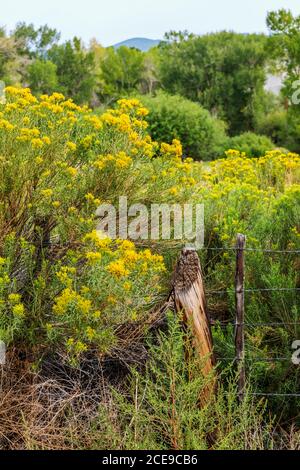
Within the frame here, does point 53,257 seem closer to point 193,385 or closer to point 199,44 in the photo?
point 193,385

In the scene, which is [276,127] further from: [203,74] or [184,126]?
[184,126]

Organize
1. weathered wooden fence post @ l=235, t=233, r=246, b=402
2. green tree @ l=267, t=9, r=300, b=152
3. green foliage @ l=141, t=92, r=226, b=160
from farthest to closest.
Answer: green tree @ l=267, t=9, r=300, b=152 < green foliage @ l=141, t=92, r=226, b=160 < weathered wooden fence post @ l=235, t=233, r=246, b=402

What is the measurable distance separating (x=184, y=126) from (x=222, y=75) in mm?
13907

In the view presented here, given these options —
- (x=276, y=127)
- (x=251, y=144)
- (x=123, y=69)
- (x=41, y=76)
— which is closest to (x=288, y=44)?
(x=251, y=144)

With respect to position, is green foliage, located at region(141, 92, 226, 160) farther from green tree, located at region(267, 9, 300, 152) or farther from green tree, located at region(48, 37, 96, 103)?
green tree, located at region(48, 37, 96, 103)

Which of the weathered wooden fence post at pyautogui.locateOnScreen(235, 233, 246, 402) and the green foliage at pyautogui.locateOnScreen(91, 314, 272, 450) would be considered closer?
the green foliage at pyautogui.locateOnScreen(91, 314, 272, 450)

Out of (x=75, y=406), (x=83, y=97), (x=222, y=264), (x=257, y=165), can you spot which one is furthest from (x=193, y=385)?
(x=83, y=97)

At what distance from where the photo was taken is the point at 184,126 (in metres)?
24.2

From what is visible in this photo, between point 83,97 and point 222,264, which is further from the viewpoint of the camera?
point 83,97

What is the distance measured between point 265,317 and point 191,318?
921 mm

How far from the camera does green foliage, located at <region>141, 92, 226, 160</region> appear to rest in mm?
24094

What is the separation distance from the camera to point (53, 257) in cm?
478

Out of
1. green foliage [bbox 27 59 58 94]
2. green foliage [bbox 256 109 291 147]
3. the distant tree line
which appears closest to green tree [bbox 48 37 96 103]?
the distant tree line

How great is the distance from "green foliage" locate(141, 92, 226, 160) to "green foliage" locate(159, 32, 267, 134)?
37.7ft
